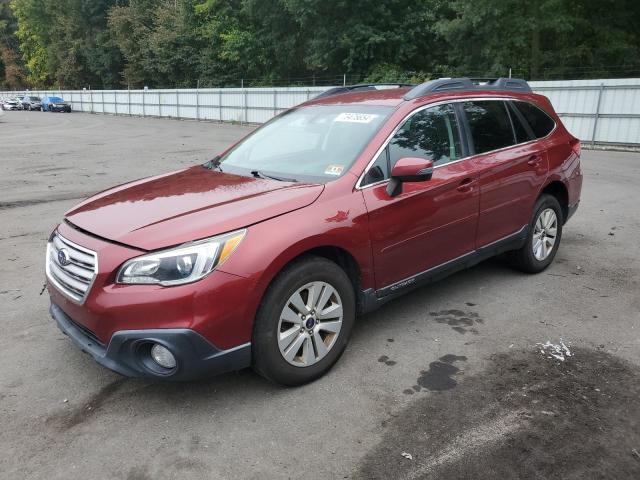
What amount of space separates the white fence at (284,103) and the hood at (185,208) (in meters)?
16.3

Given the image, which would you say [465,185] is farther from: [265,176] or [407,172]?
[265,176]

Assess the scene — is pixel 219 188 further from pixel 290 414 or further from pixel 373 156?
pixel 290 414

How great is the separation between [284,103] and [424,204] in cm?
2440

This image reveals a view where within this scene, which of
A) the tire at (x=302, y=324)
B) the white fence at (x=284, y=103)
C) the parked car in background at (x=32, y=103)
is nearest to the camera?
the tire at (x=302, y=324)

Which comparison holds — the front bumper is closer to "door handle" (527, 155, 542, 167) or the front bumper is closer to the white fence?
"door handle" (527, 155, 542, 167)

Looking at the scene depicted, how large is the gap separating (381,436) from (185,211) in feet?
5.44

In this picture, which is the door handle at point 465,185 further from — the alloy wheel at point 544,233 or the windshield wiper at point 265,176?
the windshield wiper at point 265,176

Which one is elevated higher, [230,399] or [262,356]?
[262,356]

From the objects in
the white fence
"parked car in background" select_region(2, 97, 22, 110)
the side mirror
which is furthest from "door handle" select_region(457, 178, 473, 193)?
"parked car in background" select_region(2, 97, 22, 110)

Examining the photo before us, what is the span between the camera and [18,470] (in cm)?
264

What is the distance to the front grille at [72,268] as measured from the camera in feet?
9.81

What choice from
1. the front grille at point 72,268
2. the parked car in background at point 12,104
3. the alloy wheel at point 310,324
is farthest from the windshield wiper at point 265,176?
the parked car in background at point 12,104

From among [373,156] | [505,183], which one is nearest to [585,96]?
[505,183]

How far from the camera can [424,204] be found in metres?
3.87
